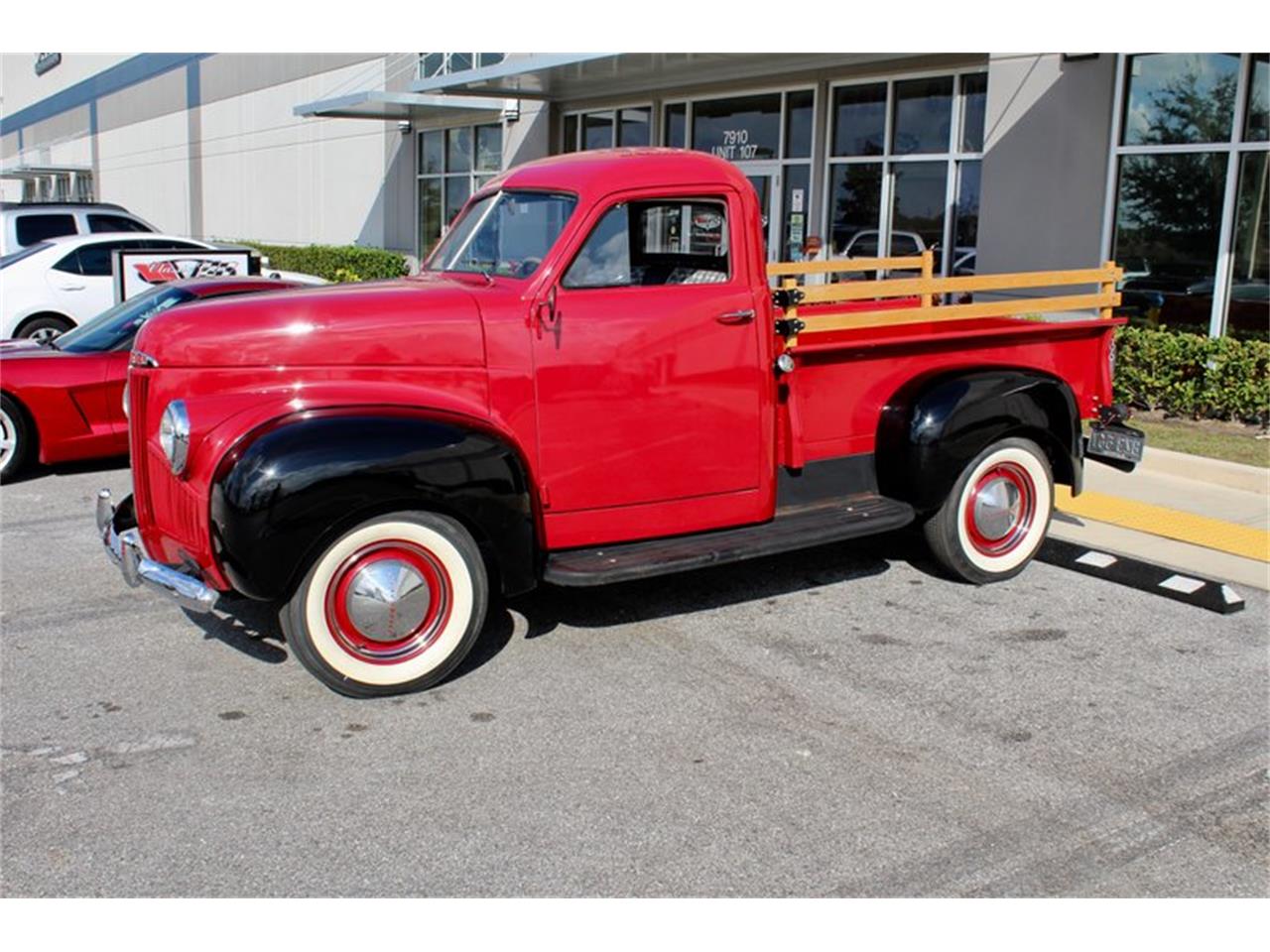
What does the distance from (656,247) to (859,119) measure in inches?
427

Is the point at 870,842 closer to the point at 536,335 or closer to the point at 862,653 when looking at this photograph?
the point at 862,653

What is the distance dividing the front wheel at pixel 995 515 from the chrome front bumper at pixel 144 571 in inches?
145

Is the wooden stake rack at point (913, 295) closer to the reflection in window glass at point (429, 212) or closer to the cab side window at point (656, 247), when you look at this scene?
the cab side window at point (656, 247)

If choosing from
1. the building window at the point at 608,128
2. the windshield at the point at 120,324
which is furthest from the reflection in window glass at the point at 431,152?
the windshield at the point at 120,324

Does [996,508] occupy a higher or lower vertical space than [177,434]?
lower

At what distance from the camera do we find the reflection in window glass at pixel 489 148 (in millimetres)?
22547

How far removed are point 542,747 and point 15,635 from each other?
9.03 feet

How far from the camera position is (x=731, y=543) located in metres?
5.57

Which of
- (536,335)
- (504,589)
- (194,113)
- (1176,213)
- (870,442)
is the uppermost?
(194,113)

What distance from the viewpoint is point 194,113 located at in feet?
120

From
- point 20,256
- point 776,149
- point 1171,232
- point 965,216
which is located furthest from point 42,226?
point 1171,232

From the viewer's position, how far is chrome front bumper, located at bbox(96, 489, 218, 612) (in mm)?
4715

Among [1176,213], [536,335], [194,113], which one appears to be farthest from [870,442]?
[194,113]

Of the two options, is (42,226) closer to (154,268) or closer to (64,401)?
(154,268)
